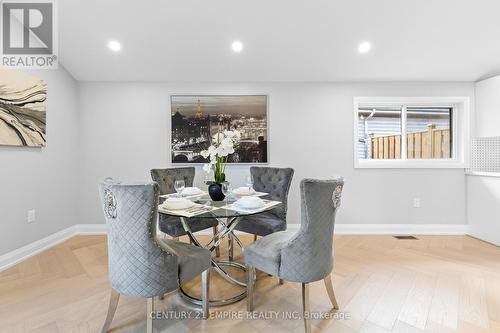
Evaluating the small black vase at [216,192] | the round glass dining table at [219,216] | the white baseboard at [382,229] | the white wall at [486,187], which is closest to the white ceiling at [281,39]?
the white wall at [486,187]

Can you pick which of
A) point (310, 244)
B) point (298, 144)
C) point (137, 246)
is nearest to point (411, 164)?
point (298, 144)

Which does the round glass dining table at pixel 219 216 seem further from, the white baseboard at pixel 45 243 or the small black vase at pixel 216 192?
the white baseboard at pixel 45 243

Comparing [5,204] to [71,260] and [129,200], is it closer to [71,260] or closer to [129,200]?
[71,260]

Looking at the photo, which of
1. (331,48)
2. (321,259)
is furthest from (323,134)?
(321,259)

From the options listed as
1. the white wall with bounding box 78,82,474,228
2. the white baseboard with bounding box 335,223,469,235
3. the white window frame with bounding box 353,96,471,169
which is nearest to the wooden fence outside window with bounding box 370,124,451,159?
the white window frame with bounding box 353,96,471,169

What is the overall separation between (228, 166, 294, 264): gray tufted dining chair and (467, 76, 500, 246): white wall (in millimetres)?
2687

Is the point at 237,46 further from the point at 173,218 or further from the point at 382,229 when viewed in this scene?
the point at 382,229

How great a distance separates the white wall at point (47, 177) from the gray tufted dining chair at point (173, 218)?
4.69 feet

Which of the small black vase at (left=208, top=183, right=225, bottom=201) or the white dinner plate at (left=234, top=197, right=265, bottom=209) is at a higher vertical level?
the small black vase at (left=208, top=183, right=225, bottom=201)

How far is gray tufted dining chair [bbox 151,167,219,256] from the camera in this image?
2299mm

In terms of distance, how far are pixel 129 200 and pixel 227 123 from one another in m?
2.32

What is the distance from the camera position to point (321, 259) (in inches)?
61.4

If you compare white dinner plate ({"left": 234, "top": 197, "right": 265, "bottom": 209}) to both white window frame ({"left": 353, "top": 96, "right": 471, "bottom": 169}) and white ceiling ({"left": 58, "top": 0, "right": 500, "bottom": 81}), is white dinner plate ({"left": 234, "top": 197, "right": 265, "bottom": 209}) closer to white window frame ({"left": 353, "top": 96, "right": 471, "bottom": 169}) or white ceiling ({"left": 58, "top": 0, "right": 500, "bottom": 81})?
white ceiling ({"left": 58, "top": 0, "right": 500, "bottom": 81})

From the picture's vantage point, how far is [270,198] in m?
2.66
